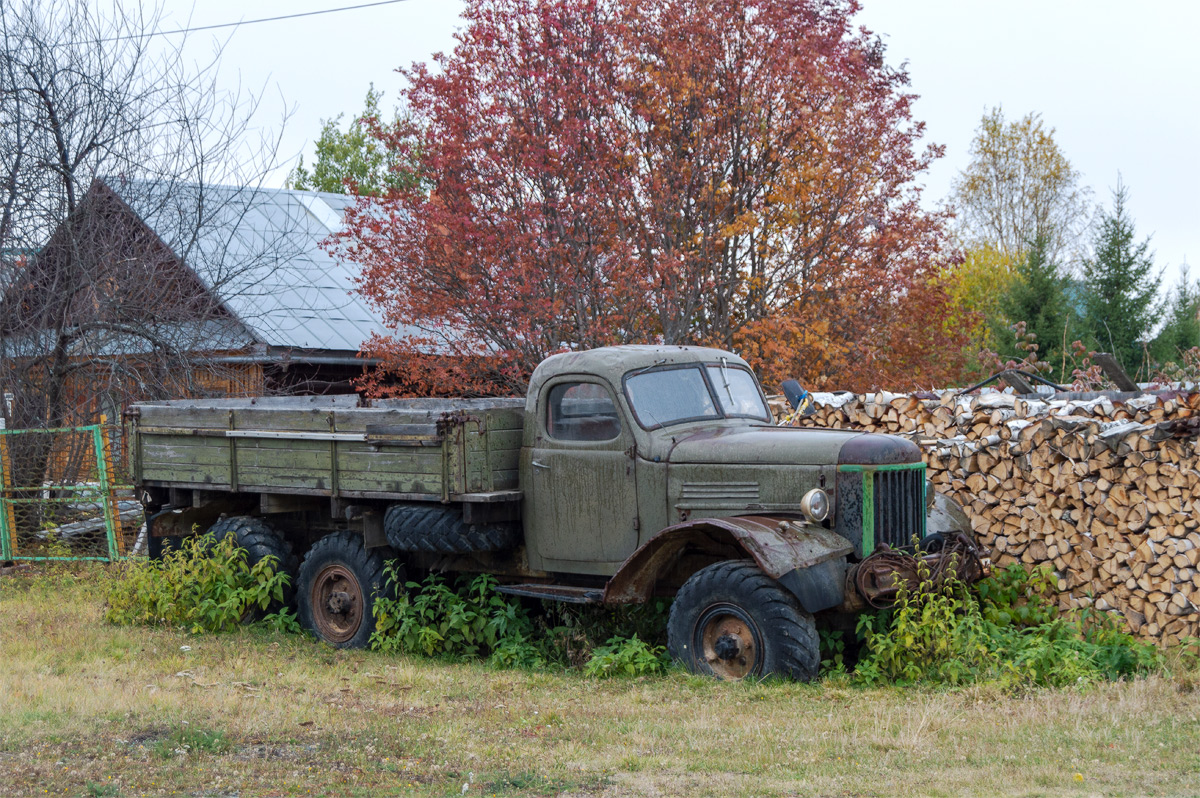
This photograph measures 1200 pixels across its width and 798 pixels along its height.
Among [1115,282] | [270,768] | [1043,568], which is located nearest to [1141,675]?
[1043,568]

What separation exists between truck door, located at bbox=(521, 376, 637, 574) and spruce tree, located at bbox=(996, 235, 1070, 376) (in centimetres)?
1508

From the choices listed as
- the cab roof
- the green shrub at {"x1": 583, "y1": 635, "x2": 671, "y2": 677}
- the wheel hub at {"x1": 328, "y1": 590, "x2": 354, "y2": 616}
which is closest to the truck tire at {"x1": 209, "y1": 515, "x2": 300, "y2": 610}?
the wheel hub at {"x1": 328, "y1": 590, "x2": 354, "y2": 616}

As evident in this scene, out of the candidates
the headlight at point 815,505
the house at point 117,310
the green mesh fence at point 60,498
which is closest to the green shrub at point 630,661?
the headlight at point 815,505

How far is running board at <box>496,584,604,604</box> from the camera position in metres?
7.84

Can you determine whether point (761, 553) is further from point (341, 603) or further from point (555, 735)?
point (341, 603)

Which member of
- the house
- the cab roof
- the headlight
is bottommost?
the headlight

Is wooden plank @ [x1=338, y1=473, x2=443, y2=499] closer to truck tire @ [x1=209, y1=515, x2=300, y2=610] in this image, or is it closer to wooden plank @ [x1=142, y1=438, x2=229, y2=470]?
truck tire @ [x1=209, y1=515, x2=300, y2=610]

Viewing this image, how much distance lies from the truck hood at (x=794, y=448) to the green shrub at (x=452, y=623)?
1790 mm

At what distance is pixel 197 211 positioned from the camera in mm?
14281

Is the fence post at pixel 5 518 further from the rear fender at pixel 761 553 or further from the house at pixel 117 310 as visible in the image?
the rear fender at pixel 761 553

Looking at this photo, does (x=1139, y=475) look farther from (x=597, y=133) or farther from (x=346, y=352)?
(x=346, y=352)

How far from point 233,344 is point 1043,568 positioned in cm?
1127

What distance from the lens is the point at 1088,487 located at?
8.43 metres

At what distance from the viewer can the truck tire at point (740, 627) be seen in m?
6.99
